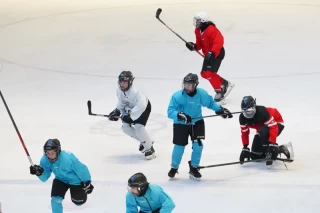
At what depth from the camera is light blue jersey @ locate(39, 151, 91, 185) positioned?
4.57m

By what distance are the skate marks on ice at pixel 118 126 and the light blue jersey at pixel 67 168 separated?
2096mm

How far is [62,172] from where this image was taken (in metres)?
4.61

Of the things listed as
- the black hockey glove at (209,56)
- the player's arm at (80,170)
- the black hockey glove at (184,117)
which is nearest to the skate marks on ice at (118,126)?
the black hockey glove at (209,56)

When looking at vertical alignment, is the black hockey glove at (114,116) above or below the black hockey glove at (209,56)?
below

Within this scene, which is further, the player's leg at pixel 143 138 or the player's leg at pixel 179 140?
the player's leg at pixel 143 138

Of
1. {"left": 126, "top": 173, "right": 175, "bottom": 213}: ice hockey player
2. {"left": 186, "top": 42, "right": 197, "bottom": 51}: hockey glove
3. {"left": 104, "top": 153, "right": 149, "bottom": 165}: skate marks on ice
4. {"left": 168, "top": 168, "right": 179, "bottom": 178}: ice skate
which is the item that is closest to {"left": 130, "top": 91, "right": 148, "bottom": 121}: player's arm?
{"left": 104, "top": 153, "right": 149, "bottom": 165}: skate marks on ice

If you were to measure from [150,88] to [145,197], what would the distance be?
420 centimetres

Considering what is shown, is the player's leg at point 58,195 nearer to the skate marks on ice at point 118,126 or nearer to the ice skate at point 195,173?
the ice skate at point 195,173

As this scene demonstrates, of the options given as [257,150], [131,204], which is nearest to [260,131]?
[257,150]

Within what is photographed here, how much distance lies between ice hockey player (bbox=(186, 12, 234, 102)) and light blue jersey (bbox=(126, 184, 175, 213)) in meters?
3.34

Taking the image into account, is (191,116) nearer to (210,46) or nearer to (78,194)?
(78,194)

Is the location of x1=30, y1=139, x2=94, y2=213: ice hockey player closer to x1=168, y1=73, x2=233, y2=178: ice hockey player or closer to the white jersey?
x1=168, y1=73, x2=233, y2=178: ice hockey player

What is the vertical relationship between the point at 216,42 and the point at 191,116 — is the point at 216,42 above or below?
above

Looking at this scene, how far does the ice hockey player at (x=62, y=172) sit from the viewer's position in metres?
4.52
